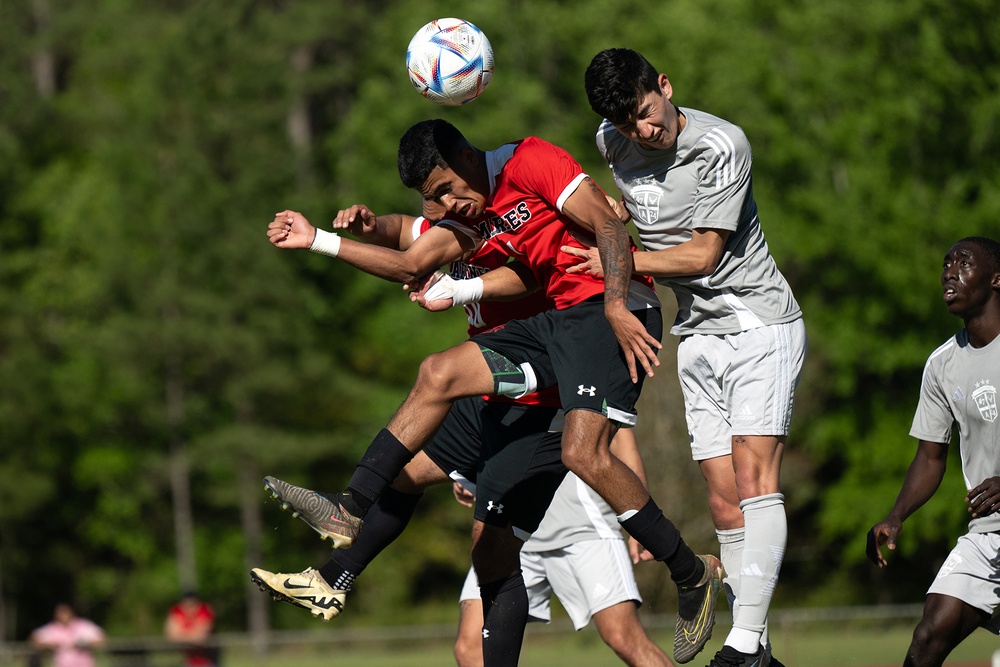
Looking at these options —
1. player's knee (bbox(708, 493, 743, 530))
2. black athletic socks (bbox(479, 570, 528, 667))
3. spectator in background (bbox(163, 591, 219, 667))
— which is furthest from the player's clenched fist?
spectator in background (bbox(163, 591, 219, 667))

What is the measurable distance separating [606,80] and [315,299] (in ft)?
97.9

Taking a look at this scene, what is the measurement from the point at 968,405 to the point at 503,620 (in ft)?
9.00

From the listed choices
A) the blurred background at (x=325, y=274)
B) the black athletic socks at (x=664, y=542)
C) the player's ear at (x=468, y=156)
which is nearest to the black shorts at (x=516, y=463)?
the black athletic socks at (x=664, y=542)

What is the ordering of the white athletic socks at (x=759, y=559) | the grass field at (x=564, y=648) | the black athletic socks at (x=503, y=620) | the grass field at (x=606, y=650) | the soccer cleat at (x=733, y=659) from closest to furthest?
the soccer cleat at (x=733, y=659), the white athletic socks at (x=759, y=559), the black athletic socks at (x=503, y=620), the grass field at (x=606, y=650), the grass field at (x=564, y=648)

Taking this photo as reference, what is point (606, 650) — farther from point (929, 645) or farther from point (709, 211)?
point (709, 211)

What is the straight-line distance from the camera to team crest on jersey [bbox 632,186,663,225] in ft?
22.4

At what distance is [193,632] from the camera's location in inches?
724

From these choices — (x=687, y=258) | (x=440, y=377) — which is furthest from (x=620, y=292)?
(x=440, y=377)

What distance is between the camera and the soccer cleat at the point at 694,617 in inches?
259

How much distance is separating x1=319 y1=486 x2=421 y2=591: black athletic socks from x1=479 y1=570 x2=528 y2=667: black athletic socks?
0.63 meters

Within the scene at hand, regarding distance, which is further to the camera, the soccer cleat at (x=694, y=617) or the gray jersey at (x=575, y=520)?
the gray jersey at (x=575, y=520)

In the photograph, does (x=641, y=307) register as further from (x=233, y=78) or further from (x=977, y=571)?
(x=233, y=78)

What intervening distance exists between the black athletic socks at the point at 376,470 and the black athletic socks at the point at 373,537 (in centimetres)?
34

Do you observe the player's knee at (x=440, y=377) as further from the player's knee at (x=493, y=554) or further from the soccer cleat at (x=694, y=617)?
the soccer cleat at (x=694, y=617)
